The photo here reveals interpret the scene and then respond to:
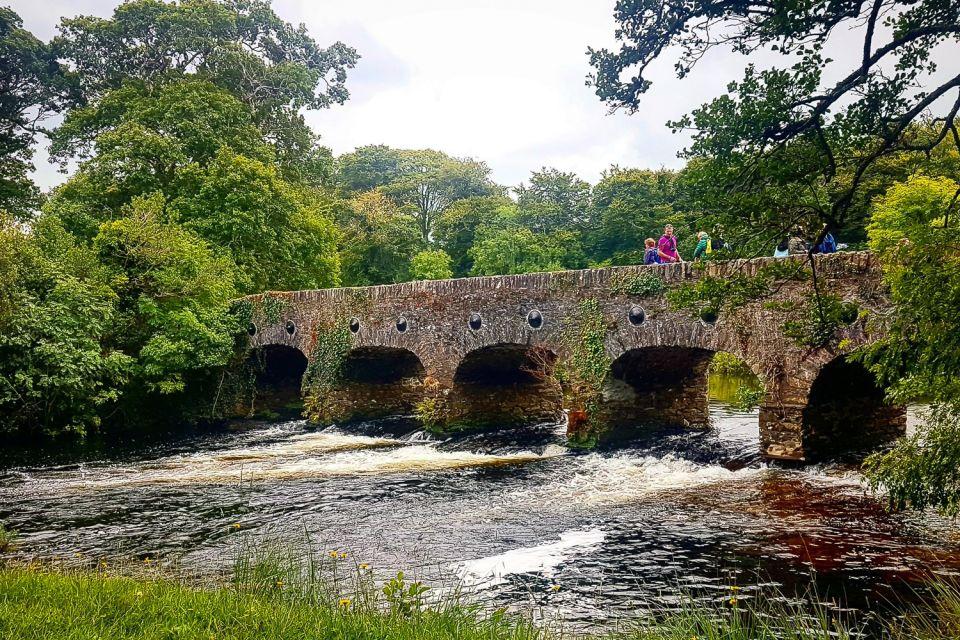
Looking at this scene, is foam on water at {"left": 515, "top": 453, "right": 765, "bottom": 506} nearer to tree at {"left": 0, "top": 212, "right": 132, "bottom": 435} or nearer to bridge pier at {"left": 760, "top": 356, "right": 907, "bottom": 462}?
bridge pier at {"left": 760, "top": 356, "right": 907, "bottom": 462}

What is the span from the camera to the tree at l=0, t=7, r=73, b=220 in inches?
1125

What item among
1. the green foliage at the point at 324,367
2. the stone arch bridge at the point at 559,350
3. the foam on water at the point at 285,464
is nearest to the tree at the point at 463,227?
the stone arch bridge at the point at 559,350

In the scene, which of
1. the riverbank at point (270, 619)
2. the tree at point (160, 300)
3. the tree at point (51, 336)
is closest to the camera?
the riverbank at point (270, 619)

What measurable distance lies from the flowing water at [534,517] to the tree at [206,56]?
18136mm

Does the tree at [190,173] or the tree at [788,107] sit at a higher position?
the tree at [190,173]

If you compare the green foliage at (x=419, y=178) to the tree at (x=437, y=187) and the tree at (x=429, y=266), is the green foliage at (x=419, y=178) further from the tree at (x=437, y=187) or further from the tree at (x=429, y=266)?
the tree at (x=429, y=266)

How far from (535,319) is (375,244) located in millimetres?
24195

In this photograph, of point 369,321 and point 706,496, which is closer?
point 706,496

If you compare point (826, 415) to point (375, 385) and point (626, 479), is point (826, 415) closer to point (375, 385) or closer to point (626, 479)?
point (626, 479)

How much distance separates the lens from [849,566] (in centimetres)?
733

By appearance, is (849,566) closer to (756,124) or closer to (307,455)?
(756,124)

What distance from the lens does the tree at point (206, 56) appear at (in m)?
28.2

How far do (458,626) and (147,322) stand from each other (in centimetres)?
1746

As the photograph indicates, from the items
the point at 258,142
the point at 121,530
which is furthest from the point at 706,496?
→ the point at 258,142
